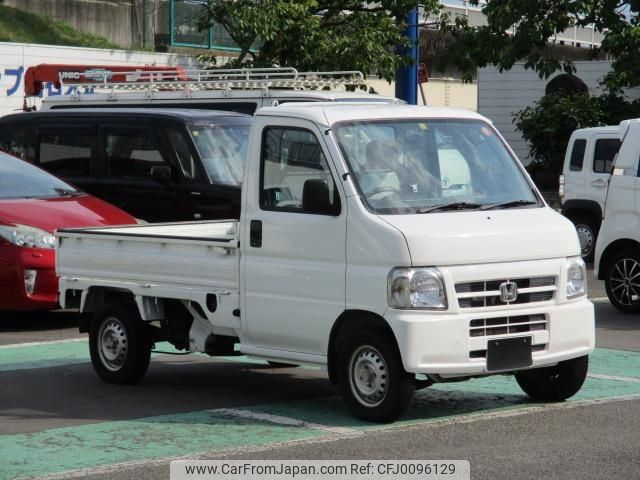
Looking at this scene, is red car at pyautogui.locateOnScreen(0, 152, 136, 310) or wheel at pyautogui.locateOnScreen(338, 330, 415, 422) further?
red car at pyautogui.locateOnScreen(0, 152, 136, 310)

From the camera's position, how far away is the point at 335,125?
8680mm

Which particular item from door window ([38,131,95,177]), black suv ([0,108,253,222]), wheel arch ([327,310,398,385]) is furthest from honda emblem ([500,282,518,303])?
door window ([38,131,95,177])

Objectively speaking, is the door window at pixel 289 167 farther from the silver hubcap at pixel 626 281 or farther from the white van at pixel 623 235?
the silver hubcap at pixel 626 281

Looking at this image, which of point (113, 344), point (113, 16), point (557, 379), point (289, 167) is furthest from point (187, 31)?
point (557, 379)

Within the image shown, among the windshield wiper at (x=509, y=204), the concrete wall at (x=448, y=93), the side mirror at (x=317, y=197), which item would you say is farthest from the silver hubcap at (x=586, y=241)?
the concrete wall at (x=448, y=93)

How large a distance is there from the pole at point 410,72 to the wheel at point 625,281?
11.5 metres

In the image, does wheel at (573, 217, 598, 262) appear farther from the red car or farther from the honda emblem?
the honda emblem

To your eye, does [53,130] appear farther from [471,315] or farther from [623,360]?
[471,315]

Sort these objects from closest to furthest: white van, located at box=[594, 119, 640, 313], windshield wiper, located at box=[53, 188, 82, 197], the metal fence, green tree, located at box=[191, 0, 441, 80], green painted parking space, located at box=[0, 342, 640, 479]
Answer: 1. green painted parking space, located at box=[0, 342, 640, 479]
2. windshield wiper, located at box=[53, 188, 82, 197]
3. white van, located at box=[594, 119, 640, 313]
4. green tree, located at box=[191, 0, 441, 80]
5. the metal fence

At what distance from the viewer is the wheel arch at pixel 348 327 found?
26.8 feet

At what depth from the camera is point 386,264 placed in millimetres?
8086

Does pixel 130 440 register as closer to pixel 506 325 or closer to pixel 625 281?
pixel 506 325

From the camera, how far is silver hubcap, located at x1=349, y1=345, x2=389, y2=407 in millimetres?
8156

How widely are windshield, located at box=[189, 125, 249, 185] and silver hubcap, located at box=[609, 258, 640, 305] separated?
4.13 meters
